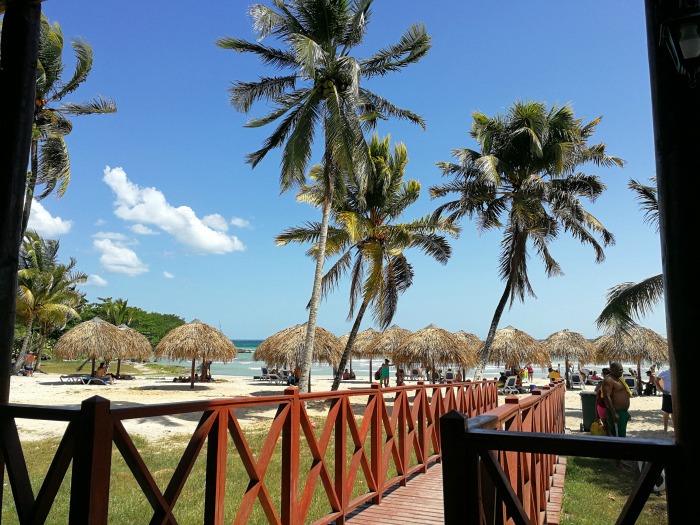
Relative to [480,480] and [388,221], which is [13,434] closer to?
[480,480]

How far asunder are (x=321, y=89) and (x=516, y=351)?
18.0m

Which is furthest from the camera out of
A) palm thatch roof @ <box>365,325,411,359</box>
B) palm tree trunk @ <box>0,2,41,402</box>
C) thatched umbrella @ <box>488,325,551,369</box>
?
palm thatch roof @ <box>365,325,411,359</box>

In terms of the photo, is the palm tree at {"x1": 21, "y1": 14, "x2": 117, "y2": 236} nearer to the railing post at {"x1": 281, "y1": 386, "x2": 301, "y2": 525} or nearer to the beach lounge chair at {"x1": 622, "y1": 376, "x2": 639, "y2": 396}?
the railing post at {"x1": 281, "y1": 386, "x2": 301, "y2": 525}

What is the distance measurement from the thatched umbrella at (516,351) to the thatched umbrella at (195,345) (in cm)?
1337

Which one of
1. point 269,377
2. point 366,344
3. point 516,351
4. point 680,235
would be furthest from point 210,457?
point 269,377

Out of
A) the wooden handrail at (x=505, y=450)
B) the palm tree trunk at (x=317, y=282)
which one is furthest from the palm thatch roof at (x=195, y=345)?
the wooden handrail at (x=505, y=450)

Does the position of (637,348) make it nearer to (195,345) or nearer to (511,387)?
(511,387)

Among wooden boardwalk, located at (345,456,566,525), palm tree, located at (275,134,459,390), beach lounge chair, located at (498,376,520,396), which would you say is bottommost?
beach lounge chair, located at (498,376,520,396)

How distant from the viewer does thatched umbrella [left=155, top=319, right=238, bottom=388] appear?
78.7 feet

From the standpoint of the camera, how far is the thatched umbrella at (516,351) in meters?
26.8

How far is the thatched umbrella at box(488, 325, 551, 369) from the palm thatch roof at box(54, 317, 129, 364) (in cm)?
1892

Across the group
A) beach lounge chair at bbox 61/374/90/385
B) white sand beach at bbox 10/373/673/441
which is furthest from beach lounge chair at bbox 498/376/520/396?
beach lounge chair at bbox 61/374/90/385

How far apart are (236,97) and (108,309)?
122 ft

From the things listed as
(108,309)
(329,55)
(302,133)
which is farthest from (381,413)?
(108,309)
